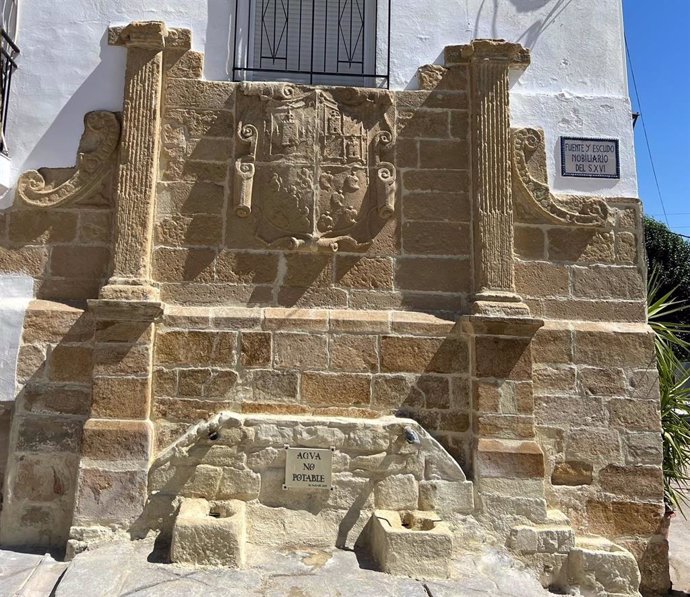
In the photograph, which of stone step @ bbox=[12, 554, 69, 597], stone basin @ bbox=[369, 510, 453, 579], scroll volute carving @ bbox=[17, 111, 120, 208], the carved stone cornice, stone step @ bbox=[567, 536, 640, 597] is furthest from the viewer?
the carved stone cornice

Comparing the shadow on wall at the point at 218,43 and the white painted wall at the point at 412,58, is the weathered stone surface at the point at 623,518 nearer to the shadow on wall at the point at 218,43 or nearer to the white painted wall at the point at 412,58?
the white painted wall at the point at 412,58

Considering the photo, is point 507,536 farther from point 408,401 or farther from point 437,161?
point 437,161

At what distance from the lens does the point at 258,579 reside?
10.2 feet

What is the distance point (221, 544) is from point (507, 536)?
172 centimetres

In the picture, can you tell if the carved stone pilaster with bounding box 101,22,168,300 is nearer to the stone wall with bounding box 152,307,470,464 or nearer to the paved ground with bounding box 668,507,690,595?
the stone wall with bounding box 152,307,470,464

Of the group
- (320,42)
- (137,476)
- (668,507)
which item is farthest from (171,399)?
(668,507)

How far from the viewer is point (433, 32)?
14.2ft

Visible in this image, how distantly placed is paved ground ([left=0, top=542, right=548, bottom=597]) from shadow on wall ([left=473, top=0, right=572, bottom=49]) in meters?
3.60

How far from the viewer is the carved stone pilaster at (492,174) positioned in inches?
155

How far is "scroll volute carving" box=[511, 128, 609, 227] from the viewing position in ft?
13.4

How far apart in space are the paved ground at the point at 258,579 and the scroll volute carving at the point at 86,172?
2.25 metres

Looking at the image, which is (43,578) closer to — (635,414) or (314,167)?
(314,167)

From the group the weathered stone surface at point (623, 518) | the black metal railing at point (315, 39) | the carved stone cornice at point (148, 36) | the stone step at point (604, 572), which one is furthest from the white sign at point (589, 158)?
the carved stone cornice at point (148, 36)

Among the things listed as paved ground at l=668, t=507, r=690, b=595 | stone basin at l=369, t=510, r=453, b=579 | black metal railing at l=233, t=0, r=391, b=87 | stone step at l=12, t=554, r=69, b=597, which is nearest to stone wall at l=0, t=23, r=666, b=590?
stone step at l=12, t=554, r=69, b=597
